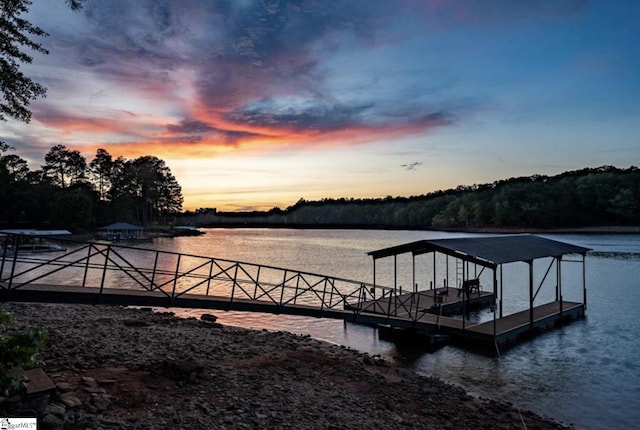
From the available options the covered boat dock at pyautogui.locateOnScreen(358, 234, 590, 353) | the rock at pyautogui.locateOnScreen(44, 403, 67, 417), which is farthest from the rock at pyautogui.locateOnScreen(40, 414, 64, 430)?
the covered boat dock at pyautogui.locateOnScreen(358, 234, 590, 353)

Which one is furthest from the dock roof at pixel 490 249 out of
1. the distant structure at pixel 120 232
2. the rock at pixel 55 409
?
the distant structure at pixel 120 232

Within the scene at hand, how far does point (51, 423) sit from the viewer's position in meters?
6.41

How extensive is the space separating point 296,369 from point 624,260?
5318 cm

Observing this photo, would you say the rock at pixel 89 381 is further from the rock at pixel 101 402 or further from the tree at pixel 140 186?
the tree at pixel 140 186

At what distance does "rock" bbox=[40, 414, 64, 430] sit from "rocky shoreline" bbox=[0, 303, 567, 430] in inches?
0.6

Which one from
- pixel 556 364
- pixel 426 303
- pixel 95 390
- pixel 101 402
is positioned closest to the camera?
pixel 101 402

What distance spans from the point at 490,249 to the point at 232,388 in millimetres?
13243

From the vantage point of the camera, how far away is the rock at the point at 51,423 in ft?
20.9

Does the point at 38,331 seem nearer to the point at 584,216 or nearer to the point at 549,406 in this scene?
the point at 549,406

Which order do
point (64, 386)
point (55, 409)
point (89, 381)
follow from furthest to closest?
point (89, 381) → point (64, 386) → point (55, 409)

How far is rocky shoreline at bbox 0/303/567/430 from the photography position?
7.85m

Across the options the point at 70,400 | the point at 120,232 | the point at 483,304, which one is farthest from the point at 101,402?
the point at 120,232

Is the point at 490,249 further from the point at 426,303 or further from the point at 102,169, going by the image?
the point at 102,169

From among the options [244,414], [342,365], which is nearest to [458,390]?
[342,365]
